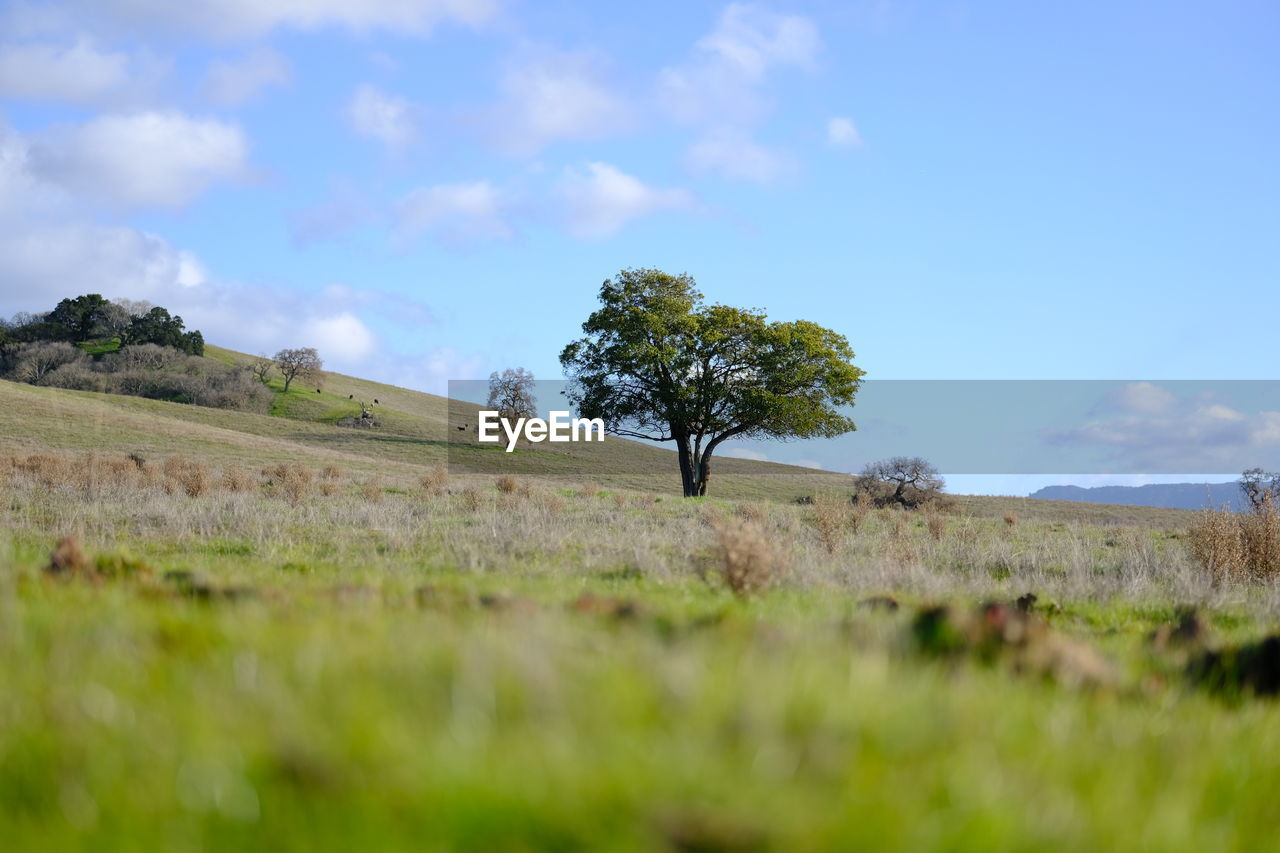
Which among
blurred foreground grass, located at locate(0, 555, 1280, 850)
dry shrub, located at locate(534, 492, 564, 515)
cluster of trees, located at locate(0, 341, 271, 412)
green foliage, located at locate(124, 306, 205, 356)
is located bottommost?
dry shrub, located at locate(534, 492, 564, 515)

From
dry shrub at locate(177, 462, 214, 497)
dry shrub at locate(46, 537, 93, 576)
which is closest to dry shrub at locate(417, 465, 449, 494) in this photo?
dry shrub at locate(177, 462, 214, 497)

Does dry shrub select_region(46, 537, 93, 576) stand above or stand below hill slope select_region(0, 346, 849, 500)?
below

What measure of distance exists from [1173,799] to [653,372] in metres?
40.3

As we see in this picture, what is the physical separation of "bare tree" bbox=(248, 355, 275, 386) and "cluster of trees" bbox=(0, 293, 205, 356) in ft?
20.6

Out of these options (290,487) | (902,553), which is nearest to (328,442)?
(290,487)

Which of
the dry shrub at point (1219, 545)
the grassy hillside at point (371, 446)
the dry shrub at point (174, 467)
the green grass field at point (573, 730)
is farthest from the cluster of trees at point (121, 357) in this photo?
the green grass field at point (573, 730)

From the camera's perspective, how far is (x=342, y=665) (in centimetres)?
251

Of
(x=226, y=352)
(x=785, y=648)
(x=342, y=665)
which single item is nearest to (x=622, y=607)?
(x=785, y=648)

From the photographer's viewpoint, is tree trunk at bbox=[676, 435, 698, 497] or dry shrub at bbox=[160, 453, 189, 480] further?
tree trunk at bbox=[676, 435, 698, 497]

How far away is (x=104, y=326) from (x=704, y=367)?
3170 inches

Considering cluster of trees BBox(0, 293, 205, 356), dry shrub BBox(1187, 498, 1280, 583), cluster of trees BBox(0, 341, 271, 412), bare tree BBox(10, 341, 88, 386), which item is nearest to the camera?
dry shrub BBox(1187, 498, 1280, 583)

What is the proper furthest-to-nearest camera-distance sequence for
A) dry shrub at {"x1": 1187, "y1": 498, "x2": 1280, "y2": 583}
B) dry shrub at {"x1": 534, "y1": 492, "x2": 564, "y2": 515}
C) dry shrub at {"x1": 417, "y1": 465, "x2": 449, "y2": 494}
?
dry shrub at {"x1": 417, "y1": 465, "x2": 449, "y2": 494} → dry shrub at {"x1": 534, "y1": 492, "x2": 564, "y2": 515} → dry shrub at {"x1": 1187, "y1": 498, "x2": 1280, "y2": 583}

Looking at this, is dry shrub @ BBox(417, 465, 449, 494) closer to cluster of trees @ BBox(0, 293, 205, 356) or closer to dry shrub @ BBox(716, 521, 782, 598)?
dry shrub @ BBox(716, 521, 782, 598)

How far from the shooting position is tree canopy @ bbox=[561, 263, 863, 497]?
4153 centimetres
